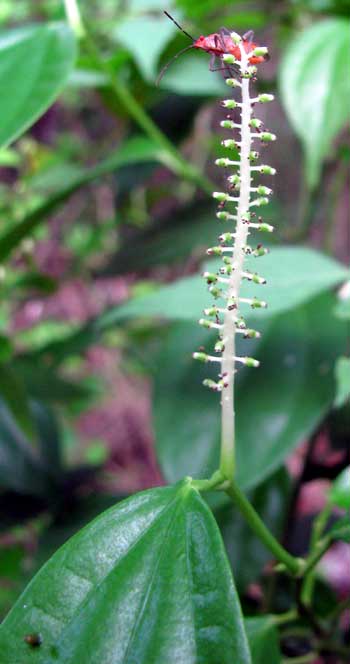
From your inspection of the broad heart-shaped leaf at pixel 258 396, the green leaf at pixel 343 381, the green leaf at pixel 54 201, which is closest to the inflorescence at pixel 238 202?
the green leaf at pixel 343 381

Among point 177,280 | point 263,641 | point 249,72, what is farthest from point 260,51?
point 177,280

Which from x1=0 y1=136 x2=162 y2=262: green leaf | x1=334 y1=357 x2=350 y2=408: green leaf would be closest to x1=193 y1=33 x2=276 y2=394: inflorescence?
x1=334 y1=357 x2=350 y2=408: green leaf

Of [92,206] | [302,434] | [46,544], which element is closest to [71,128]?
[92,206]

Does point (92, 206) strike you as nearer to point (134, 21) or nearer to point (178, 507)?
point (134, 21)

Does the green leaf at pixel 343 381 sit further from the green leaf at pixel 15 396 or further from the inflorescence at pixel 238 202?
the green leaf at pixel 15 396

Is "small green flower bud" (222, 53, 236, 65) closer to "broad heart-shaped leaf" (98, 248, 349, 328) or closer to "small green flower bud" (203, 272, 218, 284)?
"small green flower bud" (203, 272, 218, 284)

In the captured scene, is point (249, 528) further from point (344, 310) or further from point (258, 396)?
point (344, 310)
